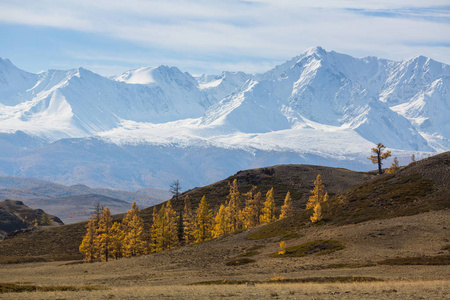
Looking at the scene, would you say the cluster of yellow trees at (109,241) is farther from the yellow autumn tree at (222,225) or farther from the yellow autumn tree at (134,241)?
the yellow autumn tree at (222,225)

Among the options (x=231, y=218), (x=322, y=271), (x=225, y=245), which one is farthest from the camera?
(x=231, y=218)

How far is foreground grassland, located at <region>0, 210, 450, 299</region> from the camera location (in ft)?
125

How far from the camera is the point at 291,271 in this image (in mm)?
55156

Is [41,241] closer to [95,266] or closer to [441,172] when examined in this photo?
[95,266]

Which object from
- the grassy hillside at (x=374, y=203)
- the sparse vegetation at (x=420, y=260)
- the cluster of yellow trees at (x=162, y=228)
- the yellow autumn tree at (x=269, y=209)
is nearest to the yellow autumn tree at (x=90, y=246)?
the cluster of yellow trees at (x=162, y=228)

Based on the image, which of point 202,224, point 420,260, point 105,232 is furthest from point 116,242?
point 420,260

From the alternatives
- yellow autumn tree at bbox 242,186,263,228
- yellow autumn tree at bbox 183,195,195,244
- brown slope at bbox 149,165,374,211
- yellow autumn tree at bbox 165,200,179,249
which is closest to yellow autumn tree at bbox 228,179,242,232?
yellow autumn tree at bbox 242,186,263,228

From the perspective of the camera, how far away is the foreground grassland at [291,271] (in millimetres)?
38000

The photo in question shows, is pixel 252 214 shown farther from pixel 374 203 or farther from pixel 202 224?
pixel 374 203

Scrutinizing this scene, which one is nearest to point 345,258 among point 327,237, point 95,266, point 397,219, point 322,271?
point 322,271

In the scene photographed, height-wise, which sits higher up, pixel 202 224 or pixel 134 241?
pixel 202 224

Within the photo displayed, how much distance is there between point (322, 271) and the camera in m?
53.2

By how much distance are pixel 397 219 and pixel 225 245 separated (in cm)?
2788

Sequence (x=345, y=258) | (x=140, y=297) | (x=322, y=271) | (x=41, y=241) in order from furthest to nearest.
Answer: (x=41, y=241) → (x=345, y=258) → (x=322, y=271) → (x=140, y=297)
